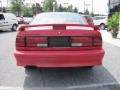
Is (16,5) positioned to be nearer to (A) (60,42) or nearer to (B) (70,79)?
(B) (70,79)

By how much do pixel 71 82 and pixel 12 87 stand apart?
1.26 metres

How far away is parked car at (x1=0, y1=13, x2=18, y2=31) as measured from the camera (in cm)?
2415

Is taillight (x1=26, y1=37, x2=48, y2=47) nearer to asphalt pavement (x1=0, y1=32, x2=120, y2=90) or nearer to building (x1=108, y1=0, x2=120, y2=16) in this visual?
asphalt pavement (x1=0, y1=32, x2=120, y2=90)

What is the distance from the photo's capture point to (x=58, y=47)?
6492 millimetres

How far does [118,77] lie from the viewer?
712cm

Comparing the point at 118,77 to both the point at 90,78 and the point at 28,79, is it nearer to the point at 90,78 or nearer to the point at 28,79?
the point at 90,78

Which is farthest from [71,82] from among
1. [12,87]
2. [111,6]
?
[111,6]

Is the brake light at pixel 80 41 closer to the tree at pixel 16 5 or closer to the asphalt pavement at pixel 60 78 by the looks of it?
the asphalt pavement at pixel 60 78

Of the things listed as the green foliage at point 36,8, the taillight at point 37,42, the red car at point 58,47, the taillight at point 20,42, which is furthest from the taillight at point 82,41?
the green foliage at point 36,8

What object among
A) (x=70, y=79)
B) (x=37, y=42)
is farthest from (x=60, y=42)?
(x=70, y=79)

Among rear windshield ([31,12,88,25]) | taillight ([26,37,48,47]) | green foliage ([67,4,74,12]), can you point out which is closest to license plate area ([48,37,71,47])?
taillight ([26,37,48,47])

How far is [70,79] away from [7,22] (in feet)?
60.7

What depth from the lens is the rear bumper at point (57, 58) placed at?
6.35 metres

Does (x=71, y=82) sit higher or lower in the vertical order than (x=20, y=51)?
lower
